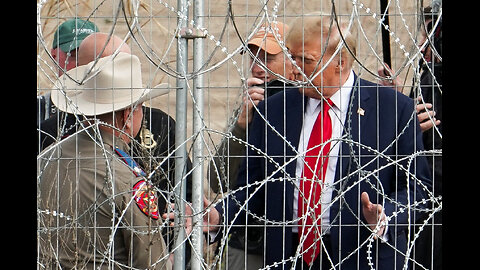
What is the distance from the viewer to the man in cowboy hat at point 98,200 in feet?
13.1

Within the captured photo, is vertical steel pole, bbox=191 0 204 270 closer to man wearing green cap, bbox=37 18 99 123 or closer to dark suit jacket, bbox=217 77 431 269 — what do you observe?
dark suit jacket, bbox=217 77 431 269

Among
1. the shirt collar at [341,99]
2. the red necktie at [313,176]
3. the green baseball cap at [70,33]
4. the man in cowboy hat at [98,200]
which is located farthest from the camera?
the green baseball cap at [70,33]

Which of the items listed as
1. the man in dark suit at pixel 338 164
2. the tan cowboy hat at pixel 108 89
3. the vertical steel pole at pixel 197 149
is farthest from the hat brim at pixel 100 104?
the man in dark suit at pixel 338 164

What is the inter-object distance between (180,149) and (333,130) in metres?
0.65

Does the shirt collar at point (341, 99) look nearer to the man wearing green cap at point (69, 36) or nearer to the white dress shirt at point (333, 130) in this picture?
the white dress shirt at point (333, 130)

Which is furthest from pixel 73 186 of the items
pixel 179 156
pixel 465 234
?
pixel 465 234

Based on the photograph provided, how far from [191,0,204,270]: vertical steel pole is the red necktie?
0.42 m

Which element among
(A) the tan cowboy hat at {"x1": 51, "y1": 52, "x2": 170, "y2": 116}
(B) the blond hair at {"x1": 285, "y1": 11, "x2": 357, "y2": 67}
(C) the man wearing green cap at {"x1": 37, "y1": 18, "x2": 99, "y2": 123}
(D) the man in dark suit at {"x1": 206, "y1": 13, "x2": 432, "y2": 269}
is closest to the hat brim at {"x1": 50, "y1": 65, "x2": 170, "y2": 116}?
(A) the tan cowboy hat at {"x1": 51, "y1": 52, "x2": 170, "y2": 116}

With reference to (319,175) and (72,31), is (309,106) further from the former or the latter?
(72,31)

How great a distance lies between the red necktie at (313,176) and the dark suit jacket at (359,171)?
6cm

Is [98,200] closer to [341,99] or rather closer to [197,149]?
[197,149]
